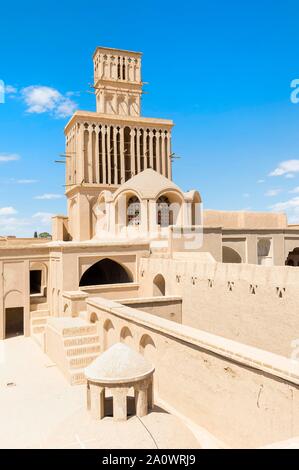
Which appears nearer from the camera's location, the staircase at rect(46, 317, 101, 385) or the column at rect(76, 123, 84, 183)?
the staircase at rect(46, 317, 101, 385)

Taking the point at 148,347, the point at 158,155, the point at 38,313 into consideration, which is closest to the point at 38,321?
the point at 38,313

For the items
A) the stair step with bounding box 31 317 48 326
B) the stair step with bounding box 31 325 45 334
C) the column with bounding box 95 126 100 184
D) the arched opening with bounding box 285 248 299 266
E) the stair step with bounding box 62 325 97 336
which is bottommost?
the stair step with bounding box 31 325 45 334

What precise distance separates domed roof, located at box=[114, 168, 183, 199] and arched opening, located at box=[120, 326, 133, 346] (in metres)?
13.0

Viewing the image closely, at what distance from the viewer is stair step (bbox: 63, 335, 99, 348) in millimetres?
13695

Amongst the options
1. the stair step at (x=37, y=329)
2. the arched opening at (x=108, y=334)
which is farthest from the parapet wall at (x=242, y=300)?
the stair step at (x=37, y=329)

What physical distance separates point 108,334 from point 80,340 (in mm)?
1022

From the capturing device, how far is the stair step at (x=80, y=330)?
14.1 meters

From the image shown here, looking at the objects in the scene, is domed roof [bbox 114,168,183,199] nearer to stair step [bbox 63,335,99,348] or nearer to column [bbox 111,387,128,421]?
stair step [bbox 63,335,99,348]

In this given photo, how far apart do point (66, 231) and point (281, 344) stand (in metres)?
26.8

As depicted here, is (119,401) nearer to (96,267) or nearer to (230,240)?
(230,240)

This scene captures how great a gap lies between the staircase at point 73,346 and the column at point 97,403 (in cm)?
585

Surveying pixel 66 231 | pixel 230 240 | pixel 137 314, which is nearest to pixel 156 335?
pixel 137 314

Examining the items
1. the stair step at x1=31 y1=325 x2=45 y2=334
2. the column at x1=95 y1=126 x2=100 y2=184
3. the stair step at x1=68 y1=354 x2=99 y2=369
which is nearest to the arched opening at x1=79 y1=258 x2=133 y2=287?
the stair step at x1=31 y1=325 x2=45 y2=334

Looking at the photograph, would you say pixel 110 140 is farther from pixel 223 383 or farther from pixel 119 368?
pixel 119 368
